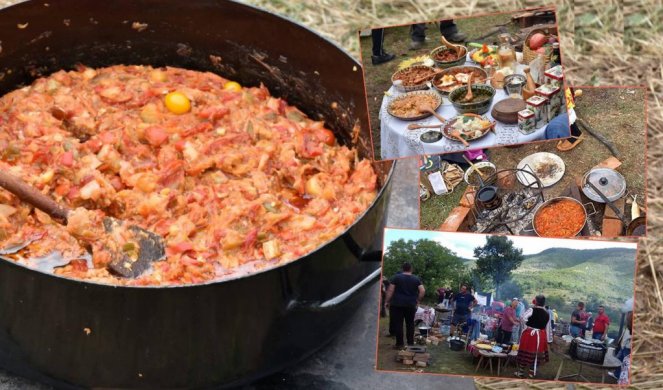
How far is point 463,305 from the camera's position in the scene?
2879mm

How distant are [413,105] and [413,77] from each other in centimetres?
16

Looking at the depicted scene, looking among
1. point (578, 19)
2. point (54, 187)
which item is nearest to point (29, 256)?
point (54, 187)

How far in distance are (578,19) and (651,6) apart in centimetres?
53

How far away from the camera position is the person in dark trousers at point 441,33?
3475 millimetres

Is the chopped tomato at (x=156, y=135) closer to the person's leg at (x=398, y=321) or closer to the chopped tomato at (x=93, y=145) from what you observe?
the chopped tomato at (x=93, y=145)

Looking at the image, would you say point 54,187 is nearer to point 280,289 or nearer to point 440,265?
point 280,289

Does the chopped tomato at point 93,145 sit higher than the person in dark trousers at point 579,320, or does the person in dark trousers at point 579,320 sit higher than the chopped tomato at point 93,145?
the chopped tomato at point 93,145

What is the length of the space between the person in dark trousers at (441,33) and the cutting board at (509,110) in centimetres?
37

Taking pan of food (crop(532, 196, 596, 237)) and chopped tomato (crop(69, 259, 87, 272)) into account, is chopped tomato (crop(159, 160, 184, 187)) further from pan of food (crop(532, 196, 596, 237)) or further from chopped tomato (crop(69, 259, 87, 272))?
pan of food (crop(532, 196, 596, 237))

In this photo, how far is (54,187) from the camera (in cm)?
378

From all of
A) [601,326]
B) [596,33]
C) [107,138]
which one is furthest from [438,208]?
[596,33]

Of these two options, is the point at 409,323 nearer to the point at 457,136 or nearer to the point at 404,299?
the point at 404,299

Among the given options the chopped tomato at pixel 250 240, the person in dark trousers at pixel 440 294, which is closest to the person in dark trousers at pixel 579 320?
the person in dark trousers at pixel 440 294

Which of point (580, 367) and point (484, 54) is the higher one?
point (484, 54)
